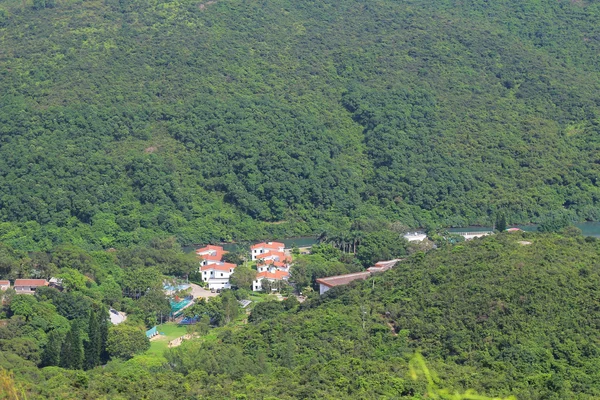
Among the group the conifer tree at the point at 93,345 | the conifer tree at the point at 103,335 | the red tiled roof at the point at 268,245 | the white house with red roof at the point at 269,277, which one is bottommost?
the red tiled roof at the point at 268,245

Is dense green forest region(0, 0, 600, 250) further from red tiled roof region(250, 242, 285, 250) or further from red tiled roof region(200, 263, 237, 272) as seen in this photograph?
red tiled roof region(200, 263, 237, 272)

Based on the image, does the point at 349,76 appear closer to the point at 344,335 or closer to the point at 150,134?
the point at 150,134

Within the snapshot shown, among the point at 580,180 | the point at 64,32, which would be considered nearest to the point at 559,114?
the point at 580,180

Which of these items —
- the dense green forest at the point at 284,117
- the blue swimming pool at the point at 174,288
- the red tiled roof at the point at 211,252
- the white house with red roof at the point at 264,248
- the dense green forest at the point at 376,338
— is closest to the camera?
the dense green forest at the point at 376,338

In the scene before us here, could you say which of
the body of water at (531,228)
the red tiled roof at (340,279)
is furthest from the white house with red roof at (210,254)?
the body of water at (531,228)

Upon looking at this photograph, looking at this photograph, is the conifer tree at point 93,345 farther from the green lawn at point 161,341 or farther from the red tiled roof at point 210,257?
the red tiled roof at point 210,257

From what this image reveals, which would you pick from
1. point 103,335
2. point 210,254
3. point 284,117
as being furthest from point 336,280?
point 284,117

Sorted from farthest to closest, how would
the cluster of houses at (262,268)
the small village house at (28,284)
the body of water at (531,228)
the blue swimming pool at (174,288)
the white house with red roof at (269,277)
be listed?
the body of water at (531,228) < the white house with red roof at (269,277) < the blue swimming pool at (174,288) < the cluster of houses at (262,268) < the small village house at (28,284)
